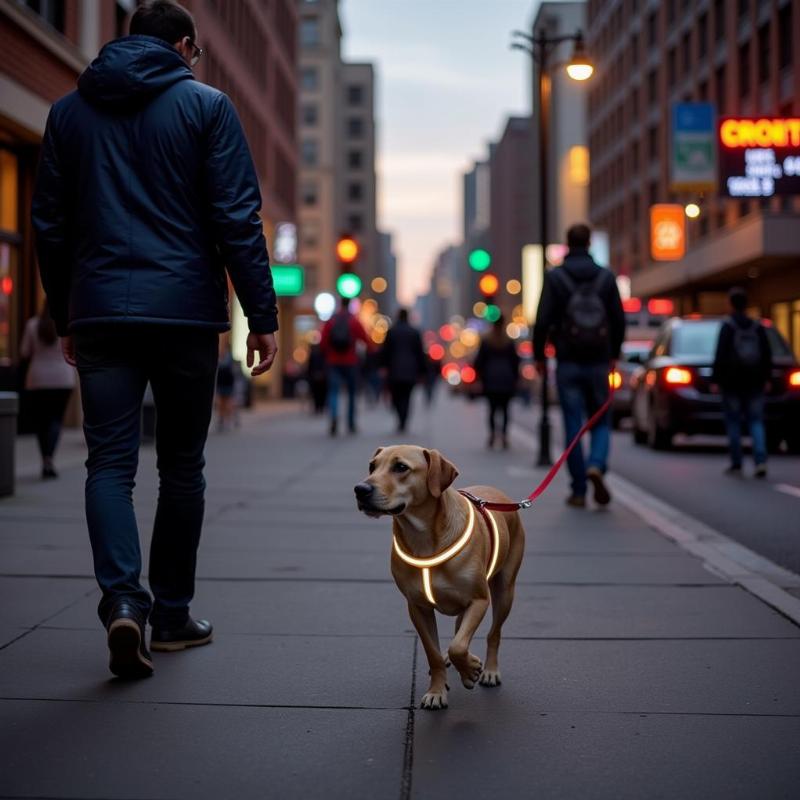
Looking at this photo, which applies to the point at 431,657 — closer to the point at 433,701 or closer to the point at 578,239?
the point at 433,701

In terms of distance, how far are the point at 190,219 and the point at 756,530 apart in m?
5.53

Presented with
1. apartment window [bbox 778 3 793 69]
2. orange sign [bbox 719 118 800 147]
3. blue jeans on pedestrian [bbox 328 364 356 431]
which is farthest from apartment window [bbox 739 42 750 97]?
blue jeans on pedestrian [bbox 328 364 356 431]

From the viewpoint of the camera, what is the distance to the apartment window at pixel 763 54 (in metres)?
39.1

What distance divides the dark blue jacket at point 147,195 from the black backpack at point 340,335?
616 inches

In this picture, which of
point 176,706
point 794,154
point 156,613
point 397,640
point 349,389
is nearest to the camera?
point 176,706

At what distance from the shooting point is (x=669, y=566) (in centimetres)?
701

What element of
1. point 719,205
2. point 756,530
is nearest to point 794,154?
point 719,205

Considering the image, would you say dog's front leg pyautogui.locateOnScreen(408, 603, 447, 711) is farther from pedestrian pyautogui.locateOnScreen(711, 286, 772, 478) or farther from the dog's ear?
pedestrian pyautogui.locateOnScreen(711, 286, 772, 478)

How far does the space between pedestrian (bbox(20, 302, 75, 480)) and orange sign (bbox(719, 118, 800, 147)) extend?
74.8 ft

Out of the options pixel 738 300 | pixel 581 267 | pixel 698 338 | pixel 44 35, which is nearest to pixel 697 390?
pixel 698 338

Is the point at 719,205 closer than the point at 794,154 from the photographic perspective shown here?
No

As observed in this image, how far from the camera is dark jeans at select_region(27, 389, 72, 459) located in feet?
38.3

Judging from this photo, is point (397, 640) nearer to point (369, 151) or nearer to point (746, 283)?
point (746, 283)

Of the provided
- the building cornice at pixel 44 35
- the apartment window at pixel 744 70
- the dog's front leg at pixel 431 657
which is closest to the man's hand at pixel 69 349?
the dog's front leg at pixel 431 657
